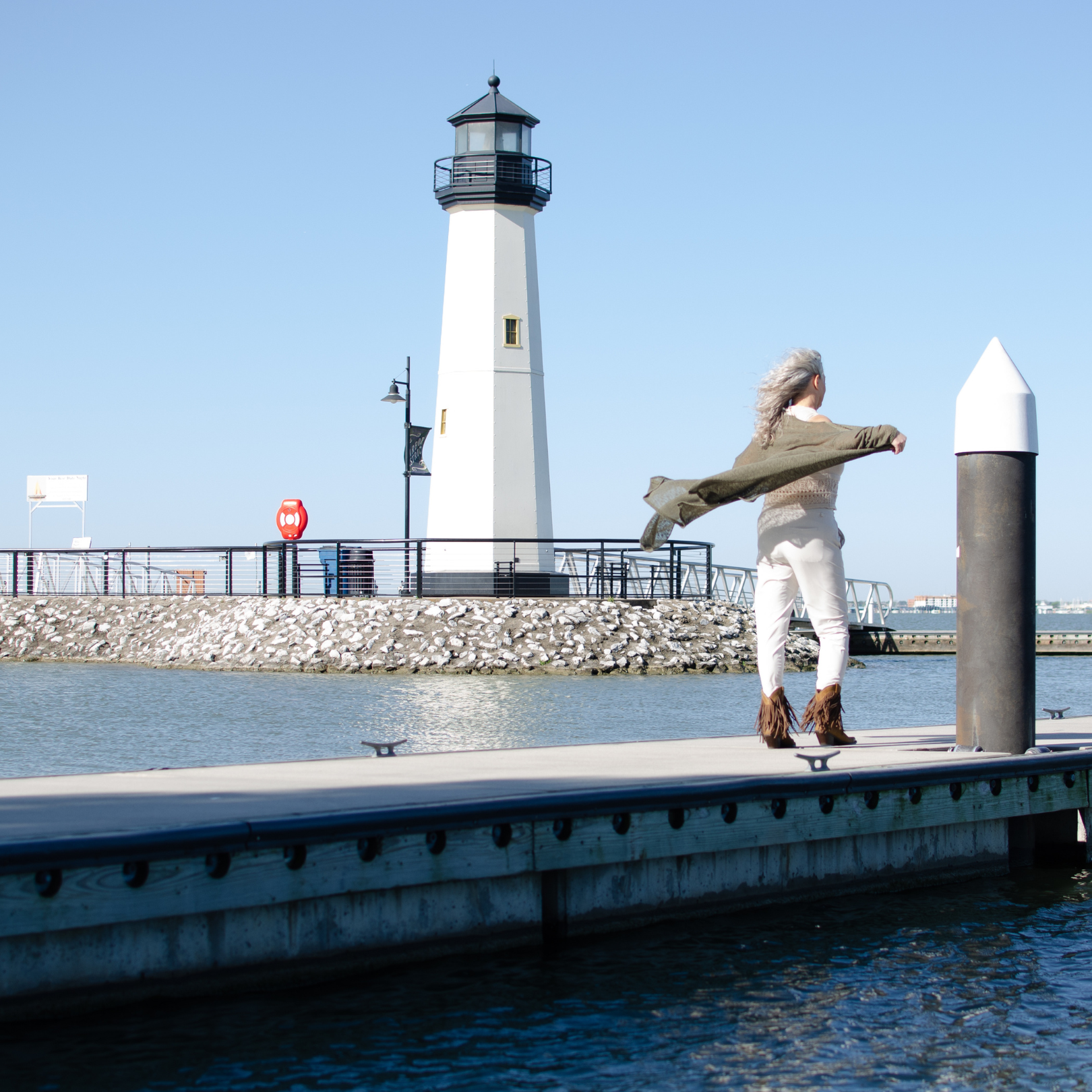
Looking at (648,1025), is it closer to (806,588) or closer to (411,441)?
(806,588)

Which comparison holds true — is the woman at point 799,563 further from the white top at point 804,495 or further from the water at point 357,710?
the water at point 357,710

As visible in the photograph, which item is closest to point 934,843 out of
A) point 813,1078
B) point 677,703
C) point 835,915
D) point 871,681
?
point 835,915

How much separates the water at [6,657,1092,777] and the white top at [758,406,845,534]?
17.9 ft

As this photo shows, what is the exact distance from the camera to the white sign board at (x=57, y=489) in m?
39.1

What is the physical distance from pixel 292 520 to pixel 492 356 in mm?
5358

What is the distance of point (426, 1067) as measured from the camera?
418 centimetres

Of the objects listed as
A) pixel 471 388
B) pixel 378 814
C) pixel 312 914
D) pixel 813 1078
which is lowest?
pixel 813 1078

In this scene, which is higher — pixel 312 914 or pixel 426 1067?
pixel 312 914

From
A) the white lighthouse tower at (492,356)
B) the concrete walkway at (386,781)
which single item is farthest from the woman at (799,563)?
the white lighthouse tower at (492,356)

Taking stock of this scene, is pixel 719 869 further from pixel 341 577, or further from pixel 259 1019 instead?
pixel 341 577

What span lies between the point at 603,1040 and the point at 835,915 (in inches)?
73.3

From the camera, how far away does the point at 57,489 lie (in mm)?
39500

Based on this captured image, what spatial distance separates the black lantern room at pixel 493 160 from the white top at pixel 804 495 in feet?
74.4

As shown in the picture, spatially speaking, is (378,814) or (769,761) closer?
(378,814)
